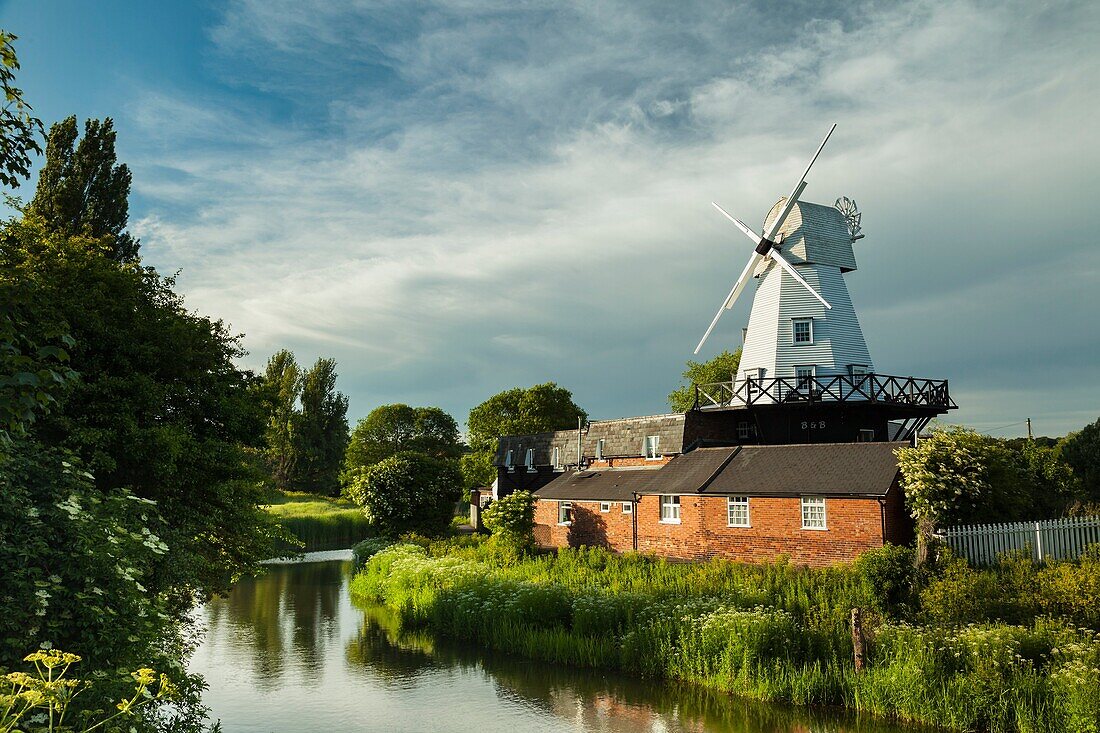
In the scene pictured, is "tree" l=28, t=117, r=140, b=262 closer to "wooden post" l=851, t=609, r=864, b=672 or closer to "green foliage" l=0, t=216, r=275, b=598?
"green foliage" l=0, t=216, r=275, b=598

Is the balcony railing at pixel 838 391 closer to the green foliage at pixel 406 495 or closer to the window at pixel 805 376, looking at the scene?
the window at pixel 805 376

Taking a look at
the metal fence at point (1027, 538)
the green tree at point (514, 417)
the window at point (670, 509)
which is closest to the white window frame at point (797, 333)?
the window at point (670, 509)

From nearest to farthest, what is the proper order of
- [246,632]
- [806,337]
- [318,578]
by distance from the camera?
[246,632] < [806,337] < [318,578]

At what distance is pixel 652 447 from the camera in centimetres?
4119

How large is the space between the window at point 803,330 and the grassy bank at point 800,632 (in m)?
14.3

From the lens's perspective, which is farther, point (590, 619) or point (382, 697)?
point (590, 619)

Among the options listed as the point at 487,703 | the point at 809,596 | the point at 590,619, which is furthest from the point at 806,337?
the point at 487,703

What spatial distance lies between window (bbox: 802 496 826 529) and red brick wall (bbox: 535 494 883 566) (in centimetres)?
17

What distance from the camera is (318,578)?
4106 cm

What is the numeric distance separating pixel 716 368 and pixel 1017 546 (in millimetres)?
43809

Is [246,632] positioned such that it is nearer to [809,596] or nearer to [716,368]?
[809,596]

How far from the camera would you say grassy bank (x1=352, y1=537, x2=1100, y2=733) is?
1422 cm

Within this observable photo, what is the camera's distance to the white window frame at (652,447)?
40.5 m

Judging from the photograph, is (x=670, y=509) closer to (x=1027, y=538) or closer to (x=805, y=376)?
(x=805, y=376)
